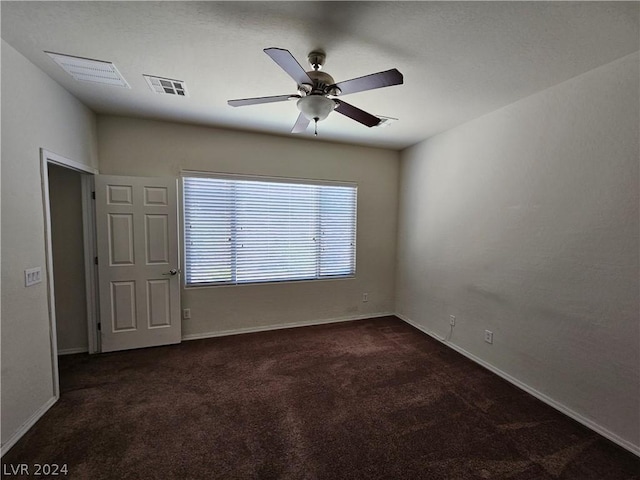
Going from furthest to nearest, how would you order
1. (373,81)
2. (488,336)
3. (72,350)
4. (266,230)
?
(266,230) < (72,350) < (488,336) < (373,81)

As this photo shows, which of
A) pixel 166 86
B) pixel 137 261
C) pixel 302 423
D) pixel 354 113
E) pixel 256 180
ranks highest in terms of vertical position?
pixel 166 86

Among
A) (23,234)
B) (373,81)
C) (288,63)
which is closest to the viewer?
(288,63)

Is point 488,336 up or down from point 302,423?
up

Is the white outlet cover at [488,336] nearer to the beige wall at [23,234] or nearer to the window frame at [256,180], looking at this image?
the window frame at [256,180]

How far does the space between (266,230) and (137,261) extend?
1.50 metres

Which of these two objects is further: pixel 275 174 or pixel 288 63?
pixel 275 174

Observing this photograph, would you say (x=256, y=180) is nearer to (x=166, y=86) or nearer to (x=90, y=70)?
(x=166, y=86)

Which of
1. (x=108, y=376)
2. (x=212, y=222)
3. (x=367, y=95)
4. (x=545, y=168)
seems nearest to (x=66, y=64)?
(x=212, y=222)

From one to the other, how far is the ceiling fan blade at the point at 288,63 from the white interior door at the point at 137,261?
2181 millimetres

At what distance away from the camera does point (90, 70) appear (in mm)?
2088

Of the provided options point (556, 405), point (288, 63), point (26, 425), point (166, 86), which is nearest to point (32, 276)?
point (26, 425)

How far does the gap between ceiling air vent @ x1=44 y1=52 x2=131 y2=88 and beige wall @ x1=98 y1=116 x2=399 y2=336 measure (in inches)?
34.9

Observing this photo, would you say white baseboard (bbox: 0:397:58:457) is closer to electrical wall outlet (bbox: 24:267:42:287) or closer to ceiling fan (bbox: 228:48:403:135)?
electrical wall outlet (bbox: 24:267:42:287)

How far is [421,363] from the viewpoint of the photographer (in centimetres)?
290
